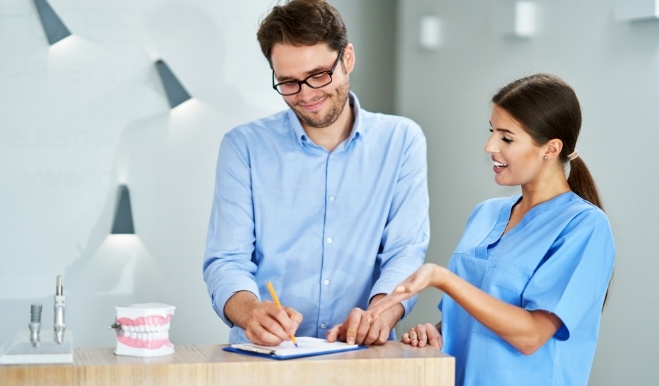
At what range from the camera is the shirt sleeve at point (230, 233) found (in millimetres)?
2346

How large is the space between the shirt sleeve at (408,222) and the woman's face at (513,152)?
1.27 ft

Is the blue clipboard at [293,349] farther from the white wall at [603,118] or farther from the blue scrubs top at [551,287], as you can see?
the white wall at [603,118]

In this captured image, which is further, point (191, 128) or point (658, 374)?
point (191, 128)

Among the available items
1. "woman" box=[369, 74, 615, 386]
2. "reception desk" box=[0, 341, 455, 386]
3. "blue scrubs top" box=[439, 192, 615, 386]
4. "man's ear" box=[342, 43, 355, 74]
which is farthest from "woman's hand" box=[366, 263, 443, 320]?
"man's ear" box=[342, 43, 355, 74]

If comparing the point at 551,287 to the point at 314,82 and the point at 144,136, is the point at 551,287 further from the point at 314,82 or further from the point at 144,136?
the point at 144,136

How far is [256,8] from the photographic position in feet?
13.8

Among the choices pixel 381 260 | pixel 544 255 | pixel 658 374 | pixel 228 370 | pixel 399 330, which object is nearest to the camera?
pixel 228 370

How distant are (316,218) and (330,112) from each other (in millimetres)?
298

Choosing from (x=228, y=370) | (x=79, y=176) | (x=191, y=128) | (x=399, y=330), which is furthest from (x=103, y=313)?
(x=228, y=370)

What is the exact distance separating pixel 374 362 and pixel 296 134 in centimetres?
92

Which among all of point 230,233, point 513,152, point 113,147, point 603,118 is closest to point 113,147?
point 113,147

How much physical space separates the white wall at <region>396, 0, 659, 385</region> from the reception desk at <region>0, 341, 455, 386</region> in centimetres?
116

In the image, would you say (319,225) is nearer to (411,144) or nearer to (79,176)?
(411,144)

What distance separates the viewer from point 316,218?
2535mm
